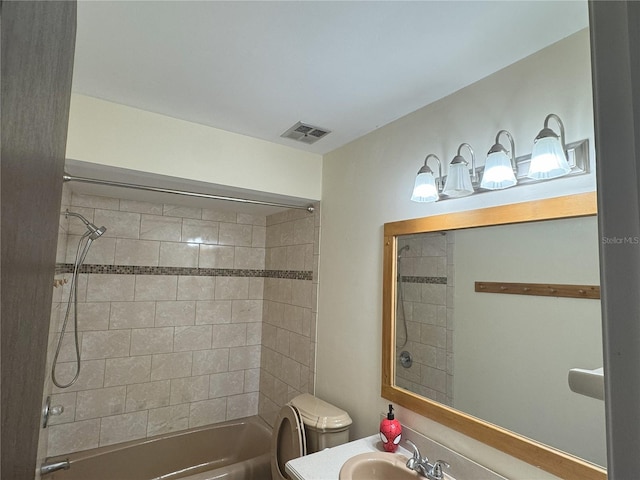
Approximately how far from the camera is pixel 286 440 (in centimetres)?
201

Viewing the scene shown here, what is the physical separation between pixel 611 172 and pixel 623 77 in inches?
3.0

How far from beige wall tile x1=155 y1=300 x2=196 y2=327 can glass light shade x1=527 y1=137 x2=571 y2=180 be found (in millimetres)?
2625

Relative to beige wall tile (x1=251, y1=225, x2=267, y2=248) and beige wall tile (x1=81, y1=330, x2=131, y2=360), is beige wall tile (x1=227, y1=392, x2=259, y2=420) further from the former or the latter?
beige wall tile (x1=251, y1=225, x2=267, y2=248)

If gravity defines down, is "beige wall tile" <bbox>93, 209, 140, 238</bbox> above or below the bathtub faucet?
above

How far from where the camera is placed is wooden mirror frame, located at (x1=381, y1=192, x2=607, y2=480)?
3.64 feet

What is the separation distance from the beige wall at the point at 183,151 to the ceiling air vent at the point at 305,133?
7.6 inches

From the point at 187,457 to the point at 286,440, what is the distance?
1.23 m

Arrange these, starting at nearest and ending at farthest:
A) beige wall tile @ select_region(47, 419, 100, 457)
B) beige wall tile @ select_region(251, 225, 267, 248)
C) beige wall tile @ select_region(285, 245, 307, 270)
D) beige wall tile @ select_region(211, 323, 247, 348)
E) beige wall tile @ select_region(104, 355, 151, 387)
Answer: beige wall tile @ select_region(47, 419, 100, 457)
beige wall tile @ select_region(104, 355, 151, 387)
beige wall tile @ select_region(285, 245, 307, 270)
beige wall tile @ select_region(211, 323, 247, 348)
beige wall tile @ select_region(251, 225, 267, 248)

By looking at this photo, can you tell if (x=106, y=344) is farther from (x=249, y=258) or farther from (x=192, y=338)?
(x=249, y=258)

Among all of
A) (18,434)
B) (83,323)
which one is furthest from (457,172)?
(83,323)

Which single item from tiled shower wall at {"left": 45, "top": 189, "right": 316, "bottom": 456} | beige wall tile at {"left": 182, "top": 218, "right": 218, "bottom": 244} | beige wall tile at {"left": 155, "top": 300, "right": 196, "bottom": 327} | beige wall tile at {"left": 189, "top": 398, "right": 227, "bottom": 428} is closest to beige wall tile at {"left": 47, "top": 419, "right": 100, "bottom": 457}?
tiled shower wall at {"left": 45, "top": 189, "right": 316, "bottom": 456}

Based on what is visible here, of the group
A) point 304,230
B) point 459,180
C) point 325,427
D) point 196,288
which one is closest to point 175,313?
point 196,288

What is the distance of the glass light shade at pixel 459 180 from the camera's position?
1.45m

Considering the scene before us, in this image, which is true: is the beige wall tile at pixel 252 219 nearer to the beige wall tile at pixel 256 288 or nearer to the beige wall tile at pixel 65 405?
the beige wall tile at pixel 256 288
